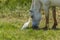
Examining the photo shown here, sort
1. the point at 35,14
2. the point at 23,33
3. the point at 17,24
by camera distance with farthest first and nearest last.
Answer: the point at 17,24 < the point at 35,14 < the point at 23,33

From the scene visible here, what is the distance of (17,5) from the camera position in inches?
437

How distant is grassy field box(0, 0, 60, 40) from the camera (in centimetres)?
707

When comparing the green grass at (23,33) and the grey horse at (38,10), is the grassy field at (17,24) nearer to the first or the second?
the green grass at (23,33)

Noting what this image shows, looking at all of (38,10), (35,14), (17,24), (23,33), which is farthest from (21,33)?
(17,24)

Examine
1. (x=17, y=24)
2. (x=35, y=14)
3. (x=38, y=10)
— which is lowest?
(x=17, y=24)

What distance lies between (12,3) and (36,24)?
335cm

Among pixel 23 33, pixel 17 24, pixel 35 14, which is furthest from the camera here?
pixel 17 24

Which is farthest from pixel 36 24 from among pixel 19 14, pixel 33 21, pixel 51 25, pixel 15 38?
pixel 19 14

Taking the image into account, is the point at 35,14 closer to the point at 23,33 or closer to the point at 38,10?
the point at 38,10

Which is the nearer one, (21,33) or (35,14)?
(21,33)

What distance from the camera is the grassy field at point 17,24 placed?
7.07 m

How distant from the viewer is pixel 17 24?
8.84 meters

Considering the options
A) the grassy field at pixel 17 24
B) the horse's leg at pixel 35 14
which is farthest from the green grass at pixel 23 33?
the horse's leg at pixel 35 14

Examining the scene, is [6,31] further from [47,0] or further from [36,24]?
[47,0]
